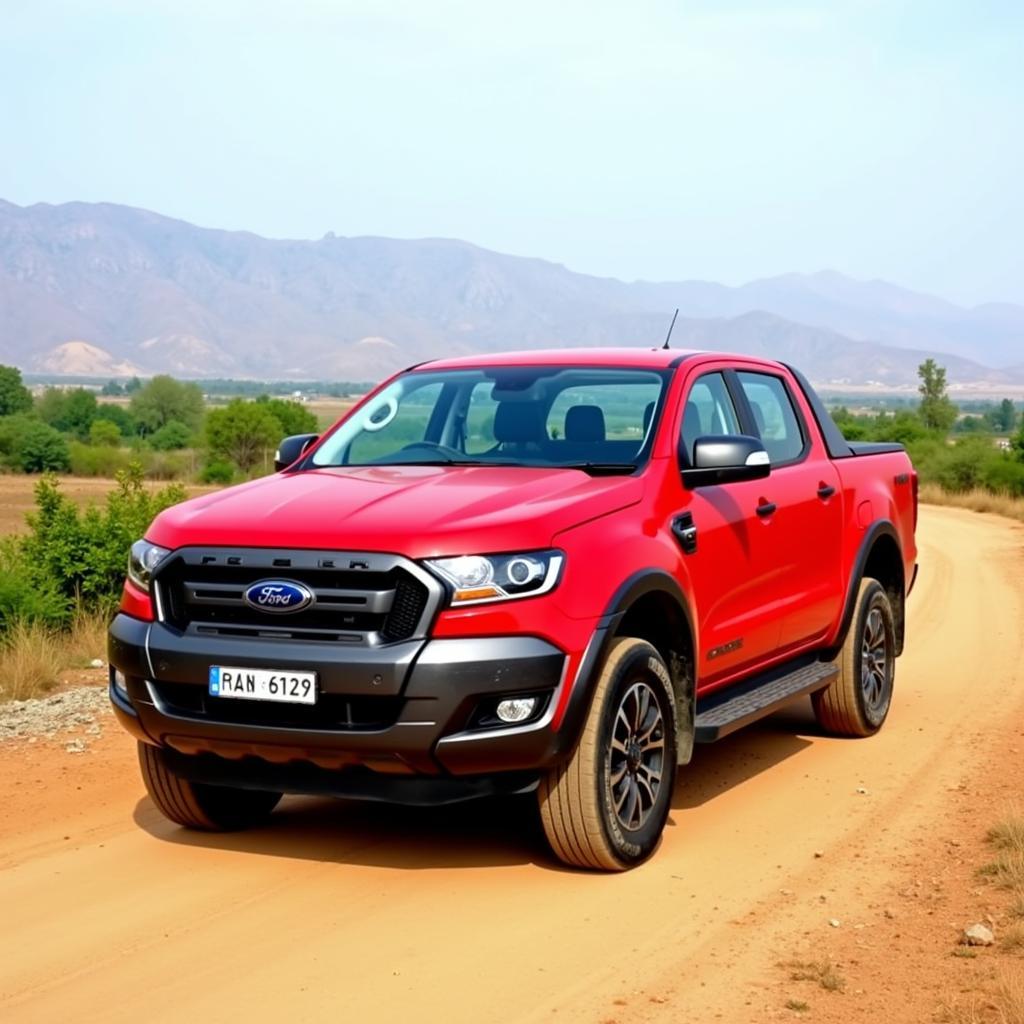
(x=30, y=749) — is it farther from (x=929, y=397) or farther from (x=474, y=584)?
(x=929, y=397)

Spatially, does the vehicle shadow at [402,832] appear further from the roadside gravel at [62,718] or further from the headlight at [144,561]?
the roadside gravel at [62,718]

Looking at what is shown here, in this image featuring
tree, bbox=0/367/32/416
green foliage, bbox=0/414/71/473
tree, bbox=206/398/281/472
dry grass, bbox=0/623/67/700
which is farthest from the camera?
tree, bbox=0/367/32/416

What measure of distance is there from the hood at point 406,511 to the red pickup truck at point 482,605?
0.01 metres

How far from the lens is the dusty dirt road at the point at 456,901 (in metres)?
4.61

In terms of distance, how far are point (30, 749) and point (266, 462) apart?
157 ft

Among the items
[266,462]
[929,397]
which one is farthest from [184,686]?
[929,397]

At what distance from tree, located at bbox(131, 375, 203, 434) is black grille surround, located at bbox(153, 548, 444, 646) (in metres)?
83.9

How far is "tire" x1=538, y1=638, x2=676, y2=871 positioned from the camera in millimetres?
5555

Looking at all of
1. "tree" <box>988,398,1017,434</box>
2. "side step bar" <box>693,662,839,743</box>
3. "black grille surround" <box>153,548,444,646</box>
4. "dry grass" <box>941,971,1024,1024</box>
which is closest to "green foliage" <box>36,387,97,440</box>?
"tree" <box>988,398,1017,434</box>

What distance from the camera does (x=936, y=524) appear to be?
88.8ft

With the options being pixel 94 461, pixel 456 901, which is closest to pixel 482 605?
pixel 456 901

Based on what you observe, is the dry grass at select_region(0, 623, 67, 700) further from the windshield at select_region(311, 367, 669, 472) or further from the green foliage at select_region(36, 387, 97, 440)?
the green foliage at select_region(36, 387, 97, 440)

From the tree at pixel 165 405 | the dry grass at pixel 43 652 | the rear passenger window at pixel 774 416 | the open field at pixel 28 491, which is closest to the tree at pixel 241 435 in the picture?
the open field at pixel 28 491

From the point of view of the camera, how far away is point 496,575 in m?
5.34
